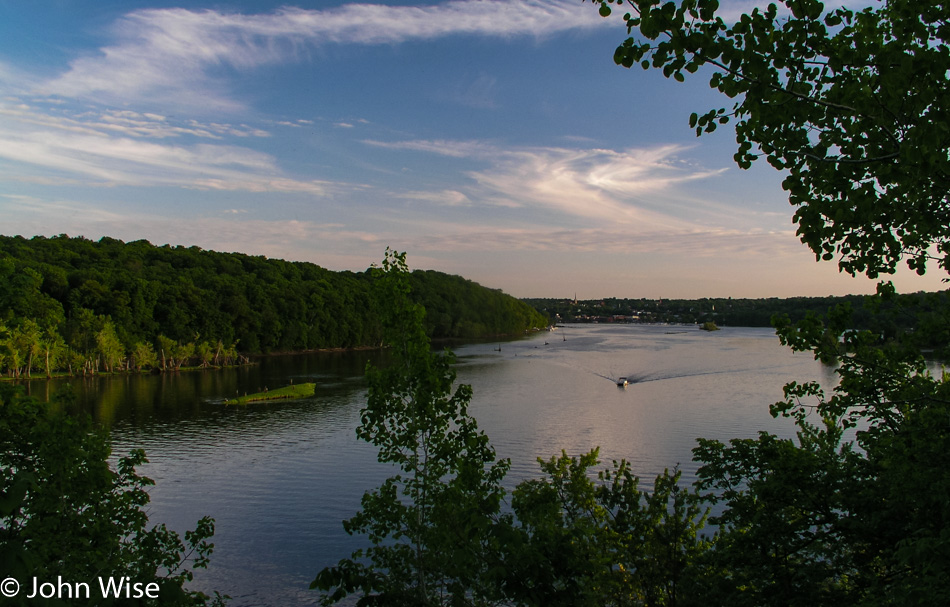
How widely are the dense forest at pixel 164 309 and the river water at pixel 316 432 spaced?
6358 millimetres

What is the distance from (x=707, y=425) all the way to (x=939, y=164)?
128ft

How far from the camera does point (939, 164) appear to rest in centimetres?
385

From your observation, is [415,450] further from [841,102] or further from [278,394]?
[278,394]

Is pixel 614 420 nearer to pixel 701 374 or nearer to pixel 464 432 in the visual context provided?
pixel 701 374

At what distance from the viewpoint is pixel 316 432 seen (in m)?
40.2

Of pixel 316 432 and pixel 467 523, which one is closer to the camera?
pixel 467 523

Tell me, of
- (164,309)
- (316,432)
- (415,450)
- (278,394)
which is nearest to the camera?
(415,450)
